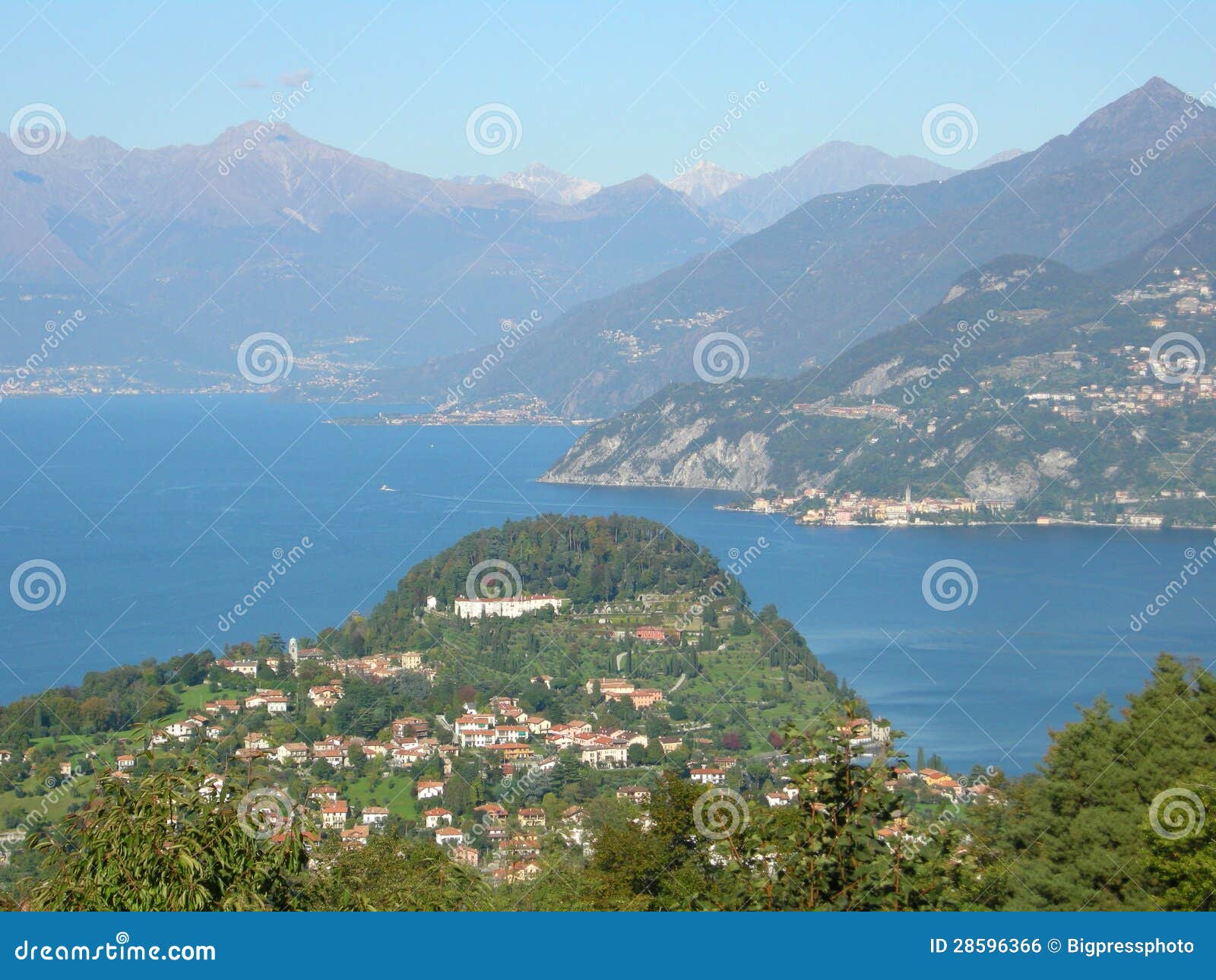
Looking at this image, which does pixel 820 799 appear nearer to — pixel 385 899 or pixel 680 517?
pixel 385 899
